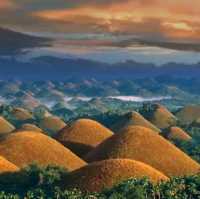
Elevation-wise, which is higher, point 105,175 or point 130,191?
point 130,191

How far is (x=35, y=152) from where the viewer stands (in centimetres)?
12769

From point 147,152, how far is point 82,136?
3428 centimetres

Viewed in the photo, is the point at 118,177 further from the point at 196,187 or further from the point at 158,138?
the point at 158,138

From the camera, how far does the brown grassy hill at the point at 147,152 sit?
12127cm

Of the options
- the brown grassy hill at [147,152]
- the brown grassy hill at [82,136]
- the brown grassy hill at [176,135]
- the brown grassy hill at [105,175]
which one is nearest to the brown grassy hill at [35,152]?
the brown grassy hill at [147,152]

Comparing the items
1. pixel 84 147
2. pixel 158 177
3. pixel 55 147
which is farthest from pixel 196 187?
pixel 84 147

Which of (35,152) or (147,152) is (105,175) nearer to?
(35,152)

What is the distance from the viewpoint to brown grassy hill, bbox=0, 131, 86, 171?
122875 mm

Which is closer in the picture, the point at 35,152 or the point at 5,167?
the point at 5,167

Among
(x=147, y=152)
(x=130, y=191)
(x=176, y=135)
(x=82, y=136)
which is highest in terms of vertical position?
(x=130, y=191)

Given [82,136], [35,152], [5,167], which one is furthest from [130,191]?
[82,136]

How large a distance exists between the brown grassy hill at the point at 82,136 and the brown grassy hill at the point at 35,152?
51.4 ft

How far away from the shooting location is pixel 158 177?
Result: 320 ft

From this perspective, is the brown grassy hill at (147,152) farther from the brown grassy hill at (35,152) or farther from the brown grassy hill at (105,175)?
the brown grassy hill at (105,175)
